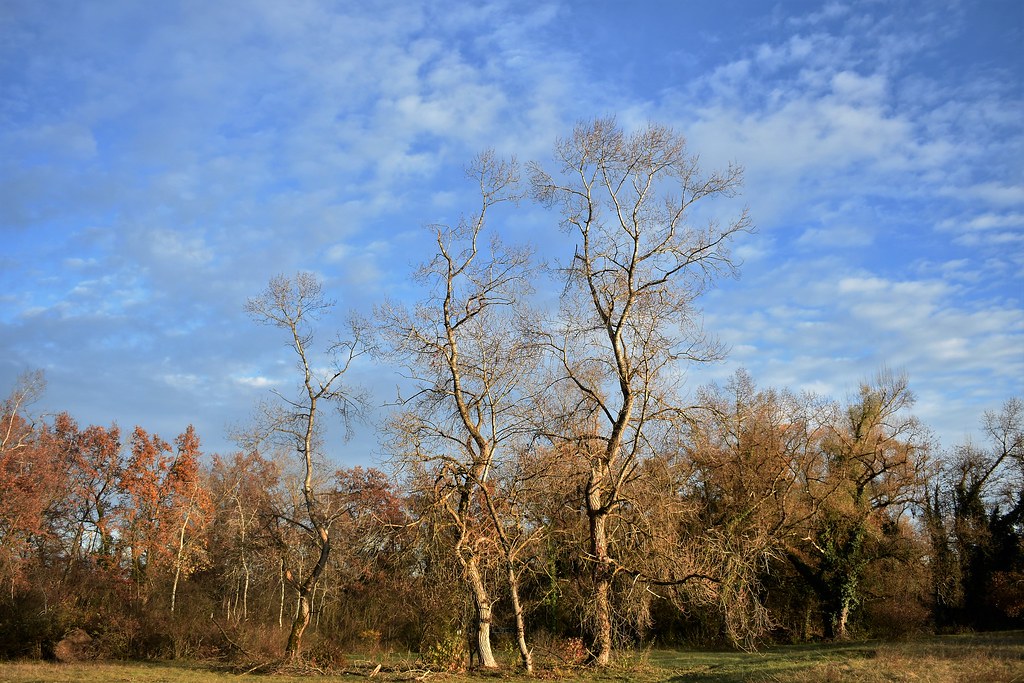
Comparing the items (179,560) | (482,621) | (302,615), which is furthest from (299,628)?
(179,560)

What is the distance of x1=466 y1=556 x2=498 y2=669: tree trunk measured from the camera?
18703mm

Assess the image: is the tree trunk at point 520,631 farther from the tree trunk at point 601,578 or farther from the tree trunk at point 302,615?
the tree trunk at point 302,615

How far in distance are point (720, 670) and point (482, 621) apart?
632 cm

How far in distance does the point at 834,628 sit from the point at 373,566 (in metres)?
20.3

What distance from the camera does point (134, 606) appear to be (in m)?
25.9

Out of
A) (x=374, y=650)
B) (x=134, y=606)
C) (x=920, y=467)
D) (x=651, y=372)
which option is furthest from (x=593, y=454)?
(x=920, y=467)

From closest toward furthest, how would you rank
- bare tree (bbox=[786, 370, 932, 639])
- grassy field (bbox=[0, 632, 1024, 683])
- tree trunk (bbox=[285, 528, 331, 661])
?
grassy field (bbox=[0, 632, 1024, 683]) < tree trunk (bbox=[285, 528, 331, 661]) < bare tree (bbox=[786, 370, 932, 639])

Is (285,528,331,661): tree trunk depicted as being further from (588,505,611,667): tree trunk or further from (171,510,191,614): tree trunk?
(171,510,191,614): tree trunk

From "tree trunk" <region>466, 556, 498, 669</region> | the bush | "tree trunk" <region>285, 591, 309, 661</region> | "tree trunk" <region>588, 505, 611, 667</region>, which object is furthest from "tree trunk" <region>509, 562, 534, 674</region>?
"tree trunk" <region>285, 591, 309, 661</region>

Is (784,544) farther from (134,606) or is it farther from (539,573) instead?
(134,606)

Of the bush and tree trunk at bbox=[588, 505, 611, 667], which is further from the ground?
tree trunk at bbox=[588, 505, 611, 667]

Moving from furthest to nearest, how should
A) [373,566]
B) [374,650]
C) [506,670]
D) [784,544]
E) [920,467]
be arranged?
[920,467], [784,544], [374,650], [373,566], [506,670]

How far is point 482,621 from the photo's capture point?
750 inches

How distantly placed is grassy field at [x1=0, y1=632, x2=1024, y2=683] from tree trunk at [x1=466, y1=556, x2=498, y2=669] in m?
0.63
